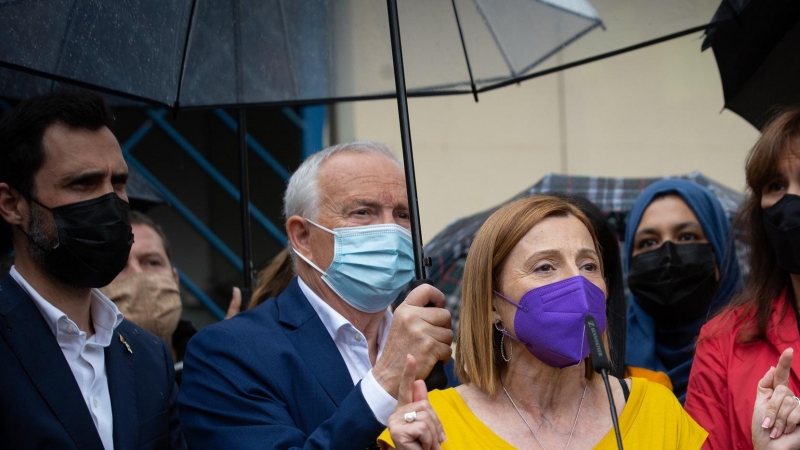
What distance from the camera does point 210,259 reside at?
7.82 meters

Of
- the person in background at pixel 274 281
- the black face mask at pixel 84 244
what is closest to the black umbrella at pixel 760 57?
the person in background at pixel 274 281

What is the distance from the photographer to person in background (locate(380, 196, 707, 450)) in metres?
3.12

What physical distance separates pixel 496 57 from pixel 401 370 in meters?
1.53

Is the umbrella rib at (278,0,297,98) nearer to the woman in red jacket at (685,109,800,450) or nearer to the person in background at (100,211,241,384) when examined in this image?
the person in background at (100,211,241,384)

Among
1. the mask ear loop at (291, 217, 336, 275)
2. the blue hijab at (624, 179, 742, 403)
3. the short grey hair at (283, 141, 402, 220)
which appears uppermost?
the short grey hair at (283, 141, 402, 220)

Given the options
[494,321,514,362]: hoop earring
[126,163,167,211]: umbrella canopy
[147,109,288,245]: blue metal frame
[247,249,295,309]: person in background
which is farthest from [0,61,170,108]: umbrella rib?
[147,109,288,245]: blue metal frame

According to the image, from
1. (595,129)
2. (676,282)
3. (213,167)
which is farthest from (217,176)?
(676,282)

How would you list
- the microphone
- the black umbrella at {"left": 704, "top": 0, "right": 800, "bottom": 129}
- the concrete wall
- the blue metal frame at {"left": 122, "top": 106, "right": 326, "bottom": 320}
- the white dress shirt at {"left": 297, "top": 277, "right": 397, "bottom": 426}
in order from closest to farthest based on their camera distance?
the microphone, the white dress shirt at {"left": 297, "top": 277, "right": 397, "bottom": 426}, the black umbrella at {"left": 704, "top": 0, "right": 800, "bottom": 129}, the blue metal frame at {"left": 122, "top": 106, "right": 326, "bottom": 320}, the concrete wall

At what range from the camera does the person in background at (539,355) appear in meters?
3.12

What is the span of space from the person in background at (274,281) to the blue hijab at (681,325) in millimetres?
1514

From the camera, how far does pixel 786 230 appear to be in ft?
11.7

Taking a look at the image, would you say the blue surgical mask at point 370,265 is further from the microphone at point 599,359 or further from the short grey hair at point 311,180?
the microphone at point 599,359

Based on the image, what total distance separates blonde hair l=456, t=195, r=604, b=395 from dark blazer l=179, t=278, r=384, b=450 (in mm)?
377

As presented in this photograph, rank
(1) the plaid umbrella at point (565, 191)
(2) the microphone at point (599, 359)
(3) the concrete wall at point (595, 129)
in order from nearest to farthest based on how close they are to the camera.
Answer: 1. (2) the microphone at point (599, 359)
2. (1) the plaid umbrella at point (565, 191)
3. (3) the concrete wall at point (595, 129)
